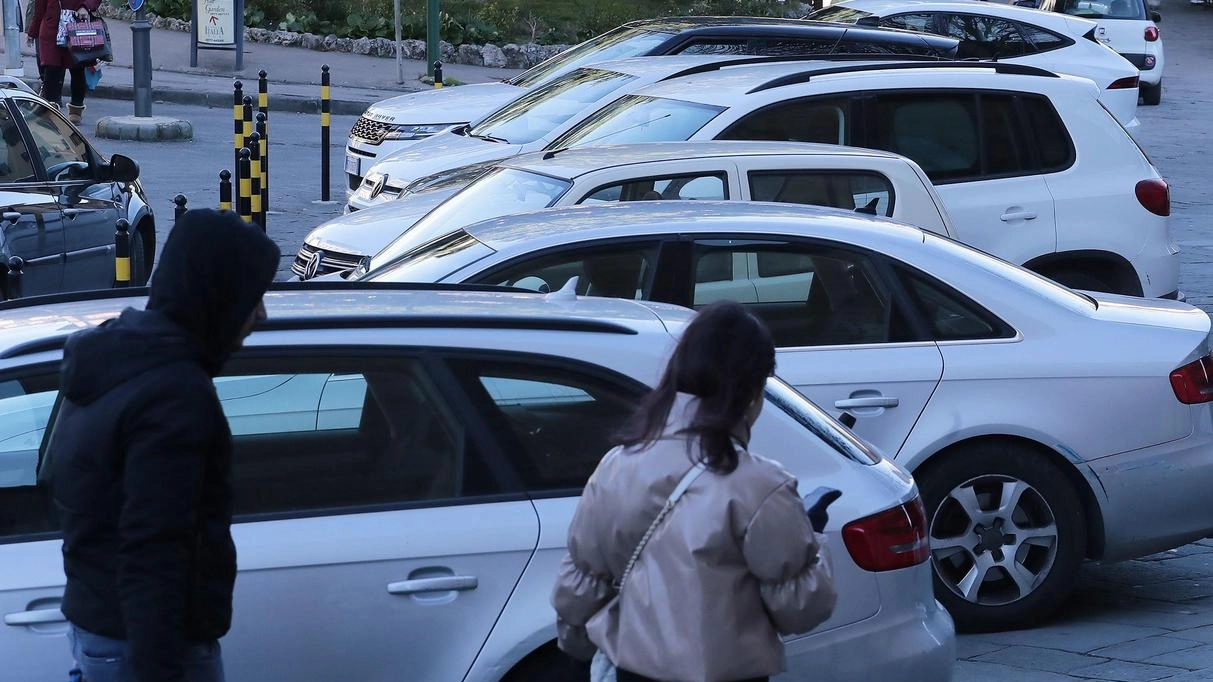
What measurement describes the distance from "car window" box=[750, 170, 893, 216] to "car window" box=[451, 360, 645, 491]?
152 inches

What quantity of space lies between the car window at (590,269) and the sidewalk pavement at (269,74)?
1588cm

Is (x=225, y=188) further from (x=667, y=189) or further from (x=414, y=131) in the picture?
(x=667, y=189)

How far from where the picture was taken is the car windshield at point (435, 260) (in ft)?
19.8

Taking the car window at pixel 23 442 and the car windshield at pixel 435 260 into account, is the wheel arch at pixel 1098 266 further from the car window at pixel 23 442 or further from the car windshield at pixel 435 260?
the car window at pixel 23 442

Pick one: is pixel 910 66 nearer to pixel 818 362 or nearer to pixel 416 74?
pixel 818 362

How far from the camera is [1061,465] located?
5734mm

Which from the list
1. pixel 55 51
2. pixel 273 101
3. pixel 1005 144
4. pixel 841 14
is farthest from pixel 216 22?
pixel 1005 144

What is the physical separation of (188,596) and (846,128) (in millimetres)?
6947

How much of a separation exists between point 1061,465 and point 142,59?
1362 cm

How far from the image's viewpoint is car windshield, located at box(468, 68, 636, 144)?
11.3m

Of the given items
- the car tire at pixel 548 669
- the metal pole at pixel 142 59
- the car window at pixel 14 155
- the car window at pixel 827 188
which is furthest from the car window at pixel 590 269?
the metal pole at pixel 142 59

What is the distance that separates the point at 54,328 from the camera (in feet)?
13.0

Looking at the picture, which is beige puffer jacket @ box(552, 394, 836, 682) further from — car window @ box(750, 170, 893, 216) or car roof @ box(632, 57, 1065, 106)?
car roof @ box(632, 57, 1065, 106)

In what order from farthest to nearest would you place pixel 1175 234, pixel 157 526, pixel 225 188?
pixel 1175 234
pixel 225 188
pixel 157 526
